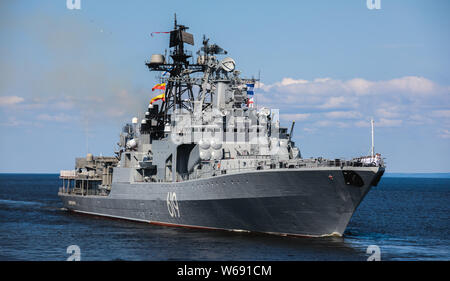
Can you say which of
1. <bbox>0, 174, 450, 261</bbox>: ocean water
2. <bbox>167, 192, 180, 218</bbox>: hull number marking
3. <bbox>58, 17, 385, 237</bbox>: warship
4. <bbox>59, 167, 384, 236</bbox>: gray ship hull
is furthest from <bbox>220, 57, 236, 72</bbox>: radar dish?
<bbox>0, 174, 450, 261</bbox>: ocean water

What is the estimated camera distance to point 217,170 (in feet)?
104

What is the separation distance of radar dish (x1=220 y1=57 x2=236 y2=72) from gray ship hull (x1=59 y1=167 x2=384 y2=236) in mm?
8609

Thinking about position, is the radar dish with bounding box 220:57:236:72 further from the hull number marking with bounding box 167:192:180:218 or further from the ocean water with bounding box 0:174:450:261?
the ocean water with bounding box 0:174:450:261

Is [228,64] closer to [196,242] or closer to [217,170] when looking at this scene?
[217,170]

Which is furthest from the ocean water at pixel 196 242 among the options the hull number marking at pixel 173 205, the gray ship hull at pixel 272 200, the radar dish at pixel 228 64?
the radar dish at pixel 228 64

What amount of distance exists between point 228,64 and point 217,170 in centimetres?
845

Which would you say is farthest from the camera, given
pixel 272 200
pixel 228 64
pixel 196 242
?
pixel 228 64

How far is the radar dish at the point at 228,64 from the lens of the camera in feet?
119

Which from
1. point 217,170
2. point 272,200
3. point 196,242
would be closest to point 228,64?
point 217,170

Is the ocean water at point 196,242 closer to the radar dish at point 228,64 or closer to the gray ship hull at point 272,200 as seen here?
the gray ship hull at point 272,200

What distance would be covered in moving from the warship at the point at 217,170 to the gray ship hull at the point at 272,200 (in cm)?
5

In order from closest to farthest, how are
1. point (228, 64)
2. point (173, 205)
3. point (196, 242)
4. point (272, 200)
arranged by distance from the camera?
1. point (272, 200)
2. point (196, 242)
3. point (173, 205)
4. point (228, 64)

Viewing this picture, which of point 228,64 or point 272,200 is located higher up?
point 228,64
